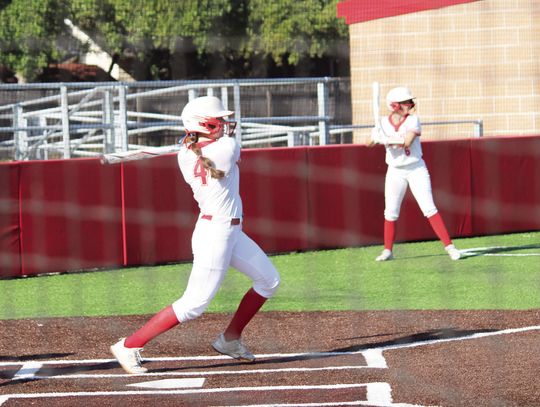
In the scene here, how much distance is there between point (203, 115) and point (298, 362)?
1704 millimetres

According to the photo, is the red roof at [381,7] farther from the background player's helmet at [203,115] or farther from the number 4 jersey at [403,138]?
the background player's helmet at [203,115]

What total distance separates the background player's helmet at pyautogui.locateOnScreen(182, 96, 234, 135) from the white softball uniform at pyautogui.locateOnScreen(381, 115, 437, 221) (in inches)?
193

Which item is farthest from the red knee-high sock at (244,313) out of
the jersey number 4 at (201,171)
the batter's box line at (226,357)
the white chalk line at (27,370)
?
the white chalk line at (27,370)

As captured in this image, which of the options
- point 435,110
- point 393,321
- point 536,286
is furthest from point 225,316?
point 435,110

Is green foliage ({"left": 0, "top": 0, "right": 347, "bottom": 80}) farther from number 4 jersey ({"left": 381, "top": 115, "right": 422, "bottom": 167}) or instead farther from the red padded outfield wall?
number 4 jersey ({"left": 381, "top": 115, "right": 422, "bottom": 167})

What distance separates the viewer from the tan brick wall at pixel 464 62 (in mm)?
19641

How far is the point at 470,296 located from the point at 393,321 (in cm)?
145

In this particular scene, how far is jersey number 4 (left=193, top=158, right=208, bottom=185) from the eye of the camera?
286 inches

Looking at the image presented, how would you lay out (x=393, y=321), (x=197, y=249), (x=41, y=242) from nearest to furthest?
(x=197, y=249), (x=393, y=321), (x=41, y=242)

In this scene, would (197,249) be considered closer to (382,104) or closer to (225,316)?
(225,316)

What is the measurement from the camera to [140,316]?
9.66 m

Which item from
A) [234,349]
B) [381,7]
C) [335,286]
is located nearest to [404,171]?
[335,286]

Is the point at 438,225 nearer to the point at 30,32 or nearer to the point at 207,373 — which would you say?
the point at 207,373

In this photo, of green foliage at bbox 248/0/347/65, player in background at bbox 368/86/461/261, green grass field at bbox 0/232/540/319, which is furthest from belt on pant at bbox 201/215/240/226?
green foliage at bbox 248/0/347/65
